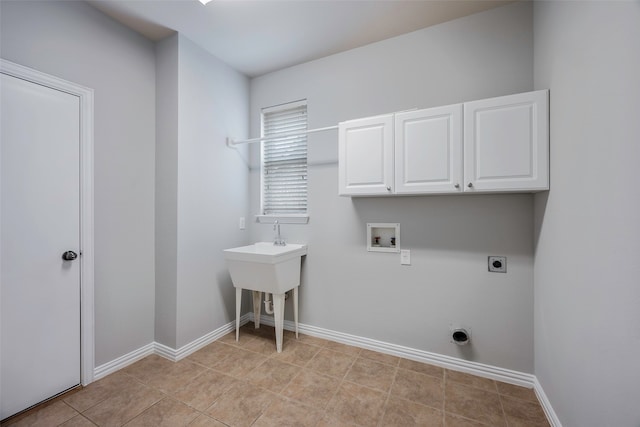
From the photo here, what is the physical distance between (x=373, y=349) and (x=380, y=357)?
0.11m

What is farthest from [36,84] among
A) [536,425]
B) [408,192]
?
[536,425]

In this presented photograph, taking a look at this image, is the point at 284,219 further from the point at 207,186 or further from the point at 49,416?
the point at 49,416

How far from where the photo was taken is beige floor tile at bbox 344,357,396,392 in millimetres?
1915

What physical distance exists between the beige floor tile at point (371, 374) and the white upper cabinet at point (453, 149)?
1407mm

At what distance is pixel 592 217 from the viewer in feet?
3.78

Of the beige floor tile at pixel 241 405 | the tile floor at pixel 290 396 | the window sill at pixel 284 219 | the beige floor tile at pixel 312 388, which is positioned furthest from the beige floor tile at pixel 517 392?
the window sill at pixel 284 219

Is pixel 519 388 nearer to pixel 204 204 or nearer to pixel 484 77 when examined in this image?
pixel 484 77

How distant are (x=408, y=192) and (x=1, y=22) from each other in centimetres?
277

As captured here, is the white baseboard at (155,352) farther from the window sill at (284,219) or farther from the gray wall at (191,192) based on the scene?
the window sill at (284,219)

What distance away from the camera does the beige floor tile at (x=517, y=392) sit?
1.77 m

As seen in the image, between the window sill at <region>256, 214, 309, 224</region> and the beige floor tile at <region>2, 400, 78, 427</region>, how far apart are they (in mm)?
1982

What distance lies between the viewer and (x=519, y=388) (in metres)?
1.86

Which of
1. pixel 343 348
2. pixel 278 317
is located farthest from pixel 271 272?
pixel 343 348

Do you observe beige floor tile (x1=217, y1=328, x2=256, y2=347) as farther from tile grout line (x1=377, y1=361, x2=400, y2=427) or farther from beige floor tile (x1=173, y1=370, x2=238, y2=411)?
tile grout line (x1=377, y1=361, x2=400, y2=427)
